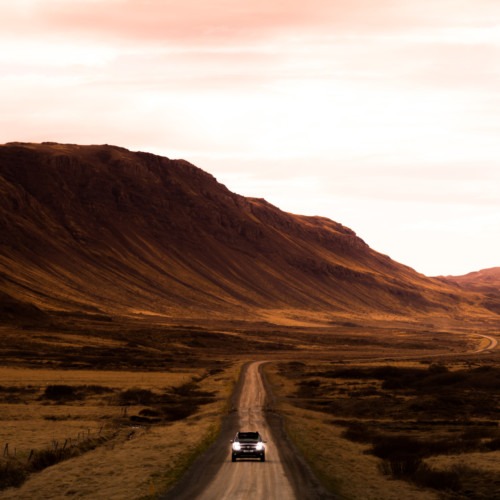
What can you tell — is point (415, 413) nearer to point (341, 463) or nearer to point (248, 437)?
point (341, 463)

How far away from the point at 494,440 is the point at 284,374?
2645 inches

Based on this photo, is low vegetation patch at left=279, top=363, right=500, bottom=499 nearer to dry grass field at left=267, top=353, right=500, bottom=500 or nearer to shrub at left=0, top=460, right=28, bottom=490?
dry grass field at left=267, top=353, right=500, bottom=500

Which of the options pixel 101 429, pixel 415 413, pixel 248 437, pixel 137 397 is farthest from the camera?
pixel 137 397

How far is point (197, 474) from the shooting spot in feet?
119

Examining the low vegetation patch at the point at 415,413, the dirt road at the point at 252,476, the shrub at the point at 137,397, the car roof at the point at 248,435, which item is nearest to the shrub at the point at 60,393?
the shrub at the point at 137,397

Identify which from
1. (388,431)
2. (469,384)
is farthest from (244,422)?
(469,384)

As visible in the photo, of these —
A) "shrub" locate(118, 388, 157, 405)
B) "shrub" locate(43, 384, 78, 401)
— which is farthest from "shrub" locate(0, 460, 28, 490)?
"shrub" locate(43, 384, 78, 401)

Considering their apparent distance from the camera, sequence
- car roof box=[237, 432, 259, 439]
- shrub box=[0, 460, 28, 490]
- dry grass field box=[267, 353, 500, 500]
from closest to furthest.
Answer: shrub box=[0, 460, 28, 490] < dry grass field box=[267, 353, 500, 500] < car roof box=[237, 432, 259, 439]

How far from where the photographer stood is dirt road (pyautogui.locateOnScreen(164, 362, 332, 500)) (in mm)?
30938

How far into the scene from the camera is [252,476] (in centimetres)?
3547

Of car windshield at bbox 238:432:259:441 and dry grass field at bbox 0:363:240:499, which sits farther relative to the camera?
car windshield at bbox 238:432:259:441

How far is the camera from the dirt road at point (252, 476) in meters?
30.9

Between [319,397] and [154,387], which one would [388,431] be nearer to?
[319,397]

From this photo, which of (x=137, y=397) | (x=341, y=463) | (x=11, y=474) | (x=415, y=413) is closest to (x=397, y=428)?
(x=415, y=413)
